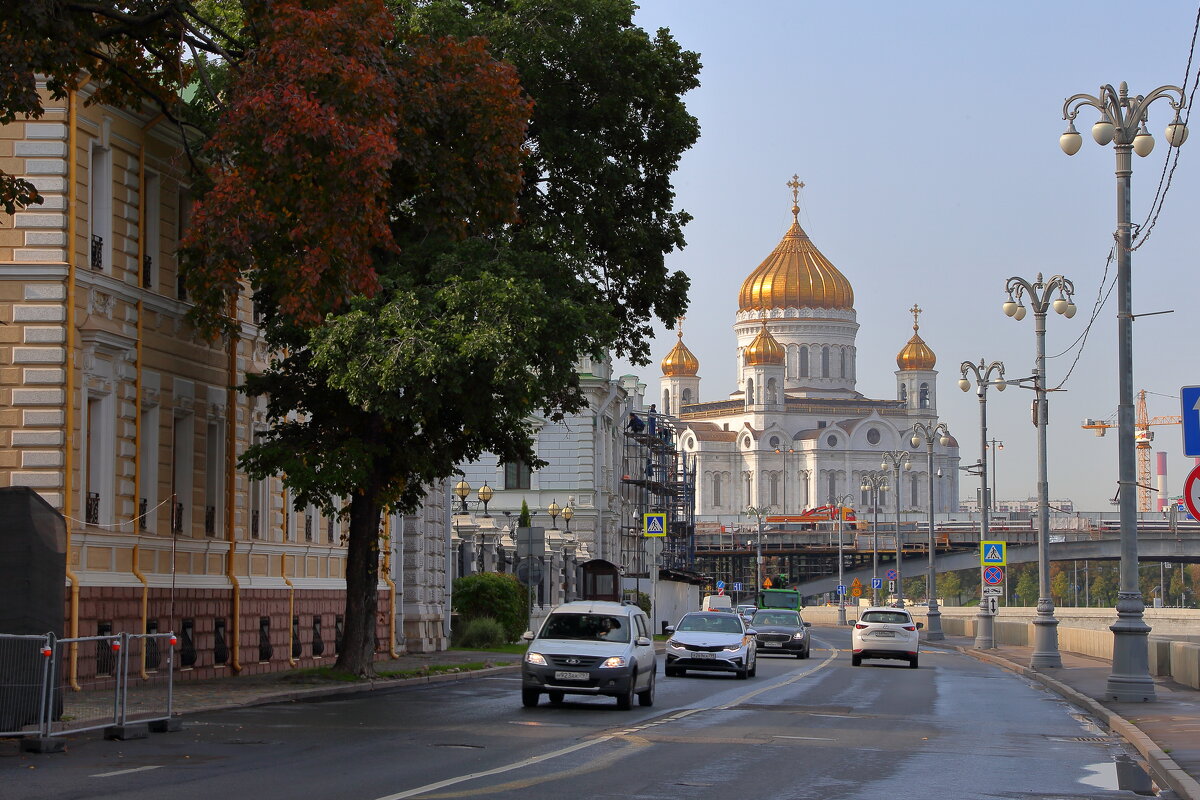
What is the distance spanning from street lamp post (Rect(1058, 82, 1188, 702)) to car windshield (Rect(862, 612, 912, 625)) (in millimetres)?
15921

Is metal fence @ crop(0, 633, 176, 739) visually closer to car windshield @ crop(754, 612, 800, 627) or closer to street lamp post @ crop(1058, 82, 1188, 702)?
street lamp post @ crop(1058, 82, 1188, 702)

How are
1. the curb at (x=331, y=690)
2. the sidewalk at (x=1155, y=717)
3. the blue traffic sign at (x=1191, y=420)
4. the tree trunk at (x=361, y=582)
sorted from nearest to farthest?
the sidewalk at (x=1155, y=717) < the blue traffic sign at (x=1191, y=420) < the curb at (x=331, y=690) < the tree trunk at (x=361, y=582)

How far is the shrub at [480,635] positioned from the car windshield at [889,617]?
10.0 m

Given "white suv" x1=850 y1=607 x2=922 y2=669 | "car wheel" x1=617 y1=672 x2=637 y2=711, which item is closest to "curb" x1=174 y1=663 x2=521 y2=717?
"car wheel" x1=617 y1=672 x2=637 y2=711

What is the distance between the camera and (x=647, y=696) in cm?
2377

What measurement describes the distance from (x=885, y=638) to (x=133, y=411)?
2073cm

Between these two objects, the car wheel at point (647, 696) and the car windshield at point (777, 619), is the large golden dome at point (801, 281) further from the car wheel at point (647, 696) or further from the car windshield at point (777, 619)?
the car wheel at point (647, 696)

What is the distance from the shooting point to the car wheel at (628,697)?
73.7 feet

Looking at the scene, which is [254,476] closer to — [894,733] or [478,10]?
[478,10]

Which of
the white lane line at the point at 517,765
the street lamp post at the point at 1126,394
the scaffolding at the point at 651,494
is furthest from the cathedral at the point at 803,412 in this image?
the white lane line at the point at 517,765

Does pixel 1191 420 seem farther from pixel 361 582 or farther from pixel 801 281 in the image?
pixel 801 281

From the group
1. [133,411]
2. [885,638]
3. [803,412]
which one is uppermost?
[803,412]

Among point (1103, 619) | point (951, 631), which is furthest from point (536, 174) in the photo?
point (1103, 619)

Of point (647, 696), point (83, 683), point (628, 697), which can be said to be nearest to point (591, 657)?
point (628, 697)
